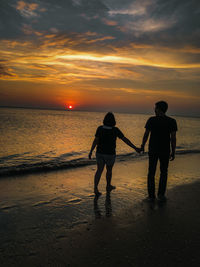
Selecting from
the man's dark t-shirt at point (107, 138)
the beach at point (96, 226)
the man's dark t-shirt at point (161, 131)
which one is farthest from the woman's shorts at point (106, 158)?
the man's dark t-shirt at point (161, 131)

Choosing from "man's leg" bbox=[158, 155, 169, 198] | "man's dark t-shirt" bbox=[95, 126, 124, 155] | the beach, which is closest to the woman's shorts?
"man's dark t-shirt" bbox=[95, 126, 124, 155]

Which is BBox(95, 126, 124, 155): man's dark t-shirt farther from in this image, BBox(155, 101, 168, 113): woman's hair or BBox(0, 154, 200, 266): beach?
BBox(0, 154, 200, 266): beach

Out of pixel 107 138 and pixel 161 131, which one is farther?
pixel 107 138

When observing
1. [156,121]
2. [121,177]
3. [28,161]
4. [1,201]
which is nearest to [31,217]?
[1,201]

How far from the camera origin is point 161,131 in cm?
455

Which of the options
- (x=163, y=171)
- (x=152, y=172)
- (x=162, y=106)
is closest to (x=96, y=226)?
(x=152, y=172)

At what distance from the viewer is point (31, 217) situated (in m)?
3.93

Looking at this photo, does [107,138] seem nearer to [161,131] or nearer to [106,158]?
[106,158]

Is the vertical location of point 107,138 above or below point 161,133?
below

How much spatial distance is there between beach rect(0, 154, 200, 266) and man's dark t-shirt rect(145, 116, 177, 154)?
135 cm

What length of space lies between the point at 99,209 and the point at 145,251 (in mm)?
1639

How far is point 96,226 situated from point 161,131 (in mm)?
2545

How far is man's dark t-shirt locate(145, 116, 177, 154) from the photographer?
451cm

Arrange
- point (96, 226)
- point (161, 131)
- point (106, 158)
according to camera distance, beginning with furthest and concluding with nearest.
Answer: point (106, 158) → point (161, 131) → point (96, 226)
